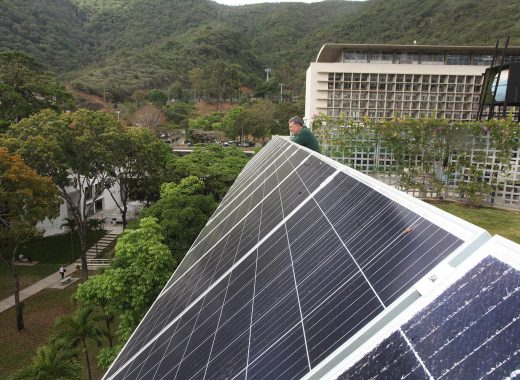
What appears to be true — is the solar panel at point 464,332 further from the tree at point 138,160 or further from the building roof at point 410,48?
the building roof at point 410,48

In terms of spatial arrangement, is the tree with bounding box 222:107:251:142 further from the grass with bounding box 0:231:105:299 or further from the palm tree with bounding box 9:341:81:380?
the palm tree with bounding box 9:341:81:380

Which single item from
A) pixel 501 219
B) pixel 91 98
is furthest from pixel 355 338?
pixel 91 98

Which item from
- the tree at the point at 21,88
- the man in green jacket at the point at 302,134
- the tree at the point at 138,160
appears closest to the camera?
the man in green jacket at the point at 302,134

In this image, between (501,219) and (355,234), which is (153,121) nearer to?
(501,219)

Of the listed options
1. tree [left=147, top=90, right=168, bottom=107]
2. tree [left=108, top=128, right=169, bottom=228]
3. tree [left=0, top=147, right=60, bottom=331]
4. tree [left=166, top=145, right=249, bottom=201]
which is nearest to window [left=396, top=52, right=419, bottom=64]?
tree [left=166, top=145, right=249, bottom=201]

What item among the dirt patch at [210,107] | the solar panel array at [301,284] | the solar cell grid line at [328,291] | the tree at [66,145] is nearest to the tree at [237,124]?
the dirt patch at [210,107]

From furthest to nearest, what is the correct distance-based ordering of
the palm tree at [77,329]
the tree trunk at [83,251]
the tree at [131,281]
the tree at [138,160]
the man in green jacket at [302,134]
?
the tree at [138,160], the tree trunk at [83,251], the tree at [131,281], the palm tree at [77,329], the man in green jacket at [302,134]
